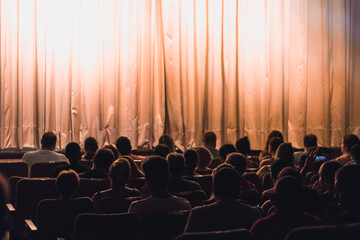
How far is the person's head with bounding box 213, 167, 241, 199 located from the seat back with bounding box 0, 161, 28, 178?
3672mm

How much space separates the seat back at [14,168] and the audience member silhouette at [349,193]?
4.25m

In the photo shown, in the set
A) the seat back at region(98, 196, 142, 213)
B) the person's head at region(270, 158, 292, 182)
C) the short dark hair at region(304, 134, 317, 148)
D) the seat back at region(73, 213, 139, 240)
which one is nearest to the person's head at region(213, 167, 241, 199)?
the seat back at region(73, 213, 139, 240)

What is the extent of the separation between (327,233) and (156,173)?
150 centimetres

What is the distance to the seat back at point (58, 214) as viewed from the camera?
4.02 m

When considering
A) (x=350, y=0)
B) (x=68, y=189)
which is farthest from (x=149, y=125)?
(x=68, y=189)

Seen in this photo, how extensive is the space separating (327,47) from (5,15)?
Result: 5.37 metres

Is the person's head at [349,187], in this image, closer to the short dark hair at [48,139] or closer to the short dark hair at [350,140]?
the short dark hair at [350,140]

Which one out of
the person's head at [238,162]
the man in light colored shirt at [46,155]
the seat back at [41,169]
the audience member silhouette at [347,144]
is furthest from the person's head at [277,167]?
the man in light colored shirt at [46,155]

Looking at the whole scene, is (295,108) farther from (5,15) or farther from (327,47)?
(5,15)

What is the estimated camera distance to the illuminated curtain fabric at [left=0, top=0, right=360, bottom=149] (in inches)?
367

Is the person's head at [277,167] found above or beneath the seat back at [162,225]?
above

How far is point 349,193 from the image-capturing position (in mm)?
3322

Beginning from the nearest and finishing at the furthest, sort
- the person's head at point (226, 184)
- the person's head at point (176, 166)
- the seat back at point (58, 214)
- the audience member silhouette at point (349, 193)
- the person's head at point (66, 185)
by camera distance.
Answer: the audience member silhouette at point (349, 193)
the person's head at point (226, 184)
the seat back at point (58, 214)
the person's head at point (66, 185)
the person's head at point (176, 166)

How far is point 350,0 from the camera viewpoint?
10.0m
